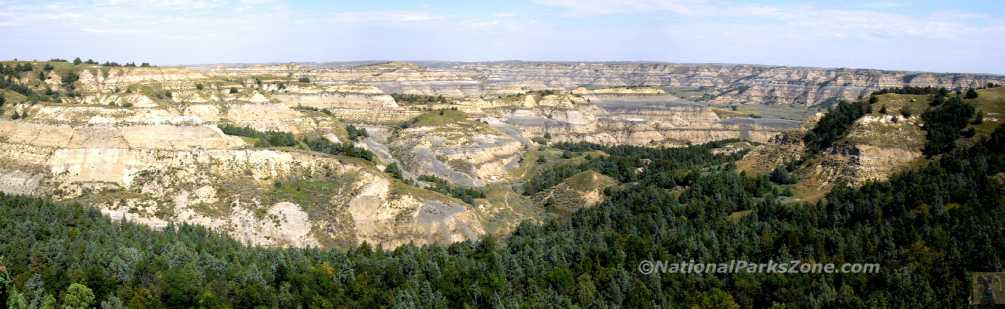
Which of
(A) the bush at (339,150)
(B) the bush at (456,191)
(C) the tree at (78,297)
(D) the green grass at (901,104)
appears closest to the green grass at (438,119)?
(A) the bush at (339,150)

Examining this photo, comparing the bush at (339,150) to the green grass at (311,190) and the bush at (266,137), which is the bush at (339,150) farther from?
the green grass at (311,190)

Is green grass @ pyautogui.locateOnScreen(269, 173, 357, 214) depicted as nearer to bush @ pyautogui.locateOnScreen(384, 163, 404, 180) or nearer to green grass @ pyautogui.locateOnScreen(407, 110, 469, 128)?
bush @ pyautogui.locateOnScreen(384, 163, 404, 180)

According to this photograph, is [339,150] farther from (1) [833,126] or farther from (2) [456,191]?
(1) [833,126]

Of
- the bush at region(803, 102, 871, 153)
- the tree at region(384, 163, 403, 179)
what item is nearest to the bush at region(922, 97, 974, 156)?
the bush at region(803, 102, 871, 153)

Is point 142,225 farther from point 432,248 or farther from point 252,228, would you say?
point 432,248

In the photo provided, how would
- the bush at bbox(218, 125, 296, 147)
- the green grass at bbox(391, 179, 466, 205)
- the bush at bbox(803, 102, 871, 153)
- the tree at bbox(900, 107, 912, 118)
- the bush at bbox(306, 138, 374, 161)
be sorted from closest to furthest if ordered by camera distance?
the green grass at bbox(391, 179, 466, 205), the tree at bbox(900, 107, 912, 118), the bush at bbox(803, 102, 871, 153), the bush at bbox(218, 125, 296, 147), the bush at bbox(306, 138, 374, 161)

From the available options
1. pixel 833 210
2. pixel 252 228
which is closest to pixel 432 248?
pixel 252 228

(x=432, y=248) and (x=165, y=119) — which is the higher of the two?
(x=165, y=119)
